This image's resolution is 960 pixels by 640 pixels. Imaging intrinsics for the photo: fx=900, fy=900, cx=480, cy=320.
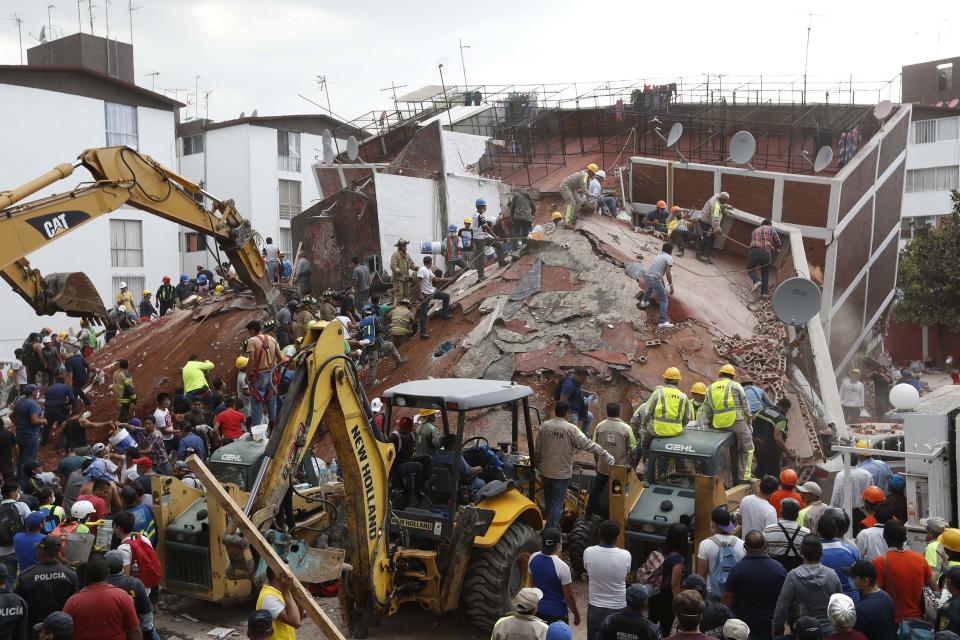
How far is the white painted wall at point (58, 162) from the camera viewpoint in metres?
33.6

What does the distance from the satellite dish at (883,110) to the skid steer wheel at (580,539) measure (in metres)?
19.2

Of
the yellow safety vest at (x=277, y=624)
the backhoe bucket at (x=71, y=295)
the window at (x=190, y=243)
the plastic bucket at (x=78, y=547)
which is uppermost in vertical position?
the backhoe bucket at (x=71, y=295)

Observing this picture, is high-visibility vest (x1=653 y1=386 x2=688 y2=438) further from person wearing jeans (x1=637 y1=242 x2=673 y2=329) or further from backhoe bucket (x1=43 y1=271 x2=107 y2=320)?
backhoe bucket (x1=43 y1=271 x2=107 y2=320)

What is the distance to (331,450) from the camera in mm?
15547

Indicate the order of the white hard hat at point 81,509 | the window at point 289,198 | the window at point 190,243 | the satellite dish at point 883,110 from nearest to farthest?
1. the white hard hat at point 81,509
2. the satellite dish at point 883,110
3. the window at point 190,243
4. the window at point 289,198

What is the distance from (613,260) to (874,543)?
33.9ft

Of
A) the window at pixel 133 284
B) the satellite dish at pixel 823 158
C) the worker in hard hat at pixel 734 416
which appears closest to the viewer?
the worker in hard hat at pixel 734 416

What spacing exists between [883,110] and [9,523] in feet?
79.2

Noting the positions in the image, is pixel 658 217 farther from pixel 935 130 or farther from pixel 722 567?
pixel 935 130

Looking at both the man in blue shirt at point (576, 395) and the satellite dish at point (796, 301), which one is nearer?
the man in blue shirt at point (576, 395)

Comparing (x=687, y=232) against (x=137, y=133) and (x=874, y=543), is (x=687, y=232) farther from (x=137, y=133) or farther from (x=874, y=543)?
(x=137, y=133)

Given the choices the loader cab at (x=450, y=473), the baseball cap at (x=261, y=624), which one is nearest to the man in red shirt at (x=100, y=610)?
the baseball cap at (x=261, y=624)

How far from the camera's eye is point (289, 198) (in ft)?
149

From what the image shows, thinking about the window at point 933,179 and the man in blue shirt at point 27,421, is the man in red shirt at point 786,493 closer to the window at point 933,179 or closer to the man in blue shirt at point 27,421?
the man in blue shirt at point 27,421
